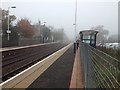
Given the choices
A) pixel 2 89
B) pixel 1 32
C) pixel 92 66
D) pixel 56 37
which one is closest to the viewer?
pixel 92 66

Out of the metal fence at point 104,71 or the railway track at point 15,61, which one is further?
the railway track at point 15,61

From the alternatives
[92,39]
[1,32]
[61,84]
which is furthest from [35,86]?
[1,32]

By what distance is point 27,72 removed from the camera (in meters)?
14.2

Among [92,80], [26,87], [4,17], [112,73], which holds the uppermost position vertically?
[4,17]

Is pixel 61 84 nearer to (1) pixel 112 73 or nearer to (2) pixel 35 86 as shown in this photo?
(2) pixel 35 86

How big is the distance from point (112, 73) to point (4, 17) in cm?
7793

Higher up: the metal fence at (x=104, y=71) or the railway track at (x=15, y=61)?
the metal fence at (x=104, y=71)

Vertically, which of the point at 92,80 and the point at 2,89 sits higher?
the point at 92,80

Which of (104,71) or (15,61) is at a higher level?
(104,71)

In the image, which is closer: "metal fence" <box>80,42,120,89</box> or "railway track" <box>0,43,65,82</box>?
"metal fence" <box>80,42,120,89</box>

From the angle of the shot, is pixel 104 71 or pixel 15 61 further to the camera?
pixel 15 61

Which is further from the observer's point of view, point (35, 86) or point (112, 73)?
point (35, 86)

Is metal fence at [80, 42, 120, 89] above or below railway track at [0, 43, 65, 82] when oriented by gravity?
above

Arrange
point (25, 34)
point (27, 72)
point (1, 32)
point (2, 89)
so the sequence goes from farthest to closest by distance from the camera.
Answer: point (25, 34), point (1, 32), point (27, 72), point (2, 89)
